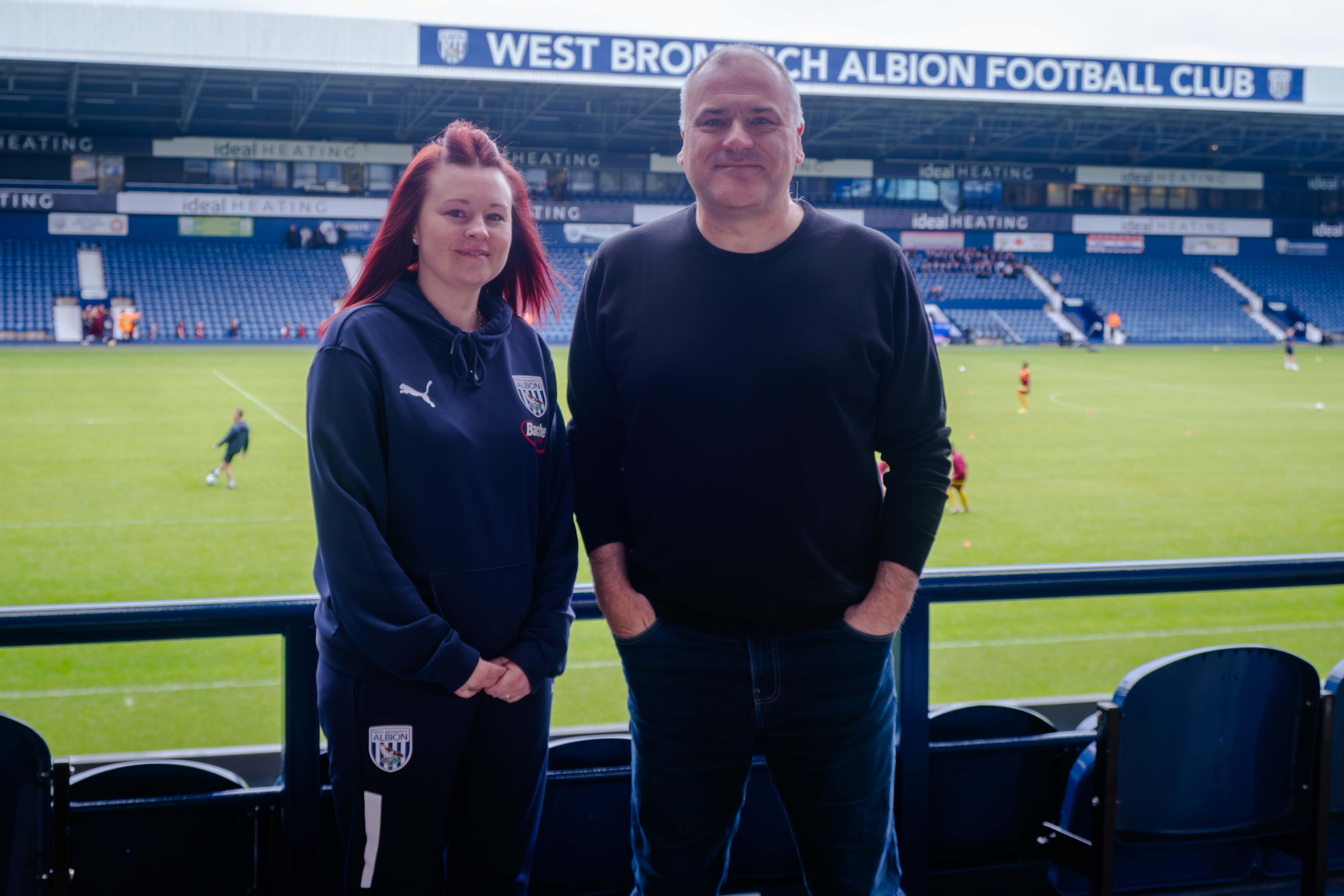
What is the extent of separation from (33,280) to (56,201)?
11.5 feet

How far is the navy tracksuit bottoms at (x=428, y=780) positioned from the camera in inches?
74.5

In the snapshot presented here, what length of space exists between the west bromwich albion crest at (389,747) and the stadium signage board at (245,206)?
40.6 m

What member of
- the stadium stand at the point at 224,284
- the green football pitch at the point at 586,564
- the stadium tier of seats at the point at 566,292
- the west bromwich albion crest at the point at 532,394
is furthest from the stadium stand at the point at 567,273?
the west bromwich albion crest at the point at 532,394

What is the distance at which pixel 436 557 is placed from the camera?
75.9 inches

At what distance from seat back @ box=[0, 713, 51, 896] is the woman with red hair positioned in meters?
0.45

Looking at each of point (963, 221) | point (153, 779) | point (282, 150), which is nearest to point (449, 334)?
point (153, 779)

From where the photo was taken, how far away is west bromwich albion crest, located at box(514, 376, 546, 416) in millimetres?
2109

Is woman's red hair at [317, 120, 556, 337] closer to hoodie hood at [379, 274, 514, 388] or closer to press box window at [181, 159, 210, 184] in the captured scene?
hoodie hood at [379, 274, 514, 388]

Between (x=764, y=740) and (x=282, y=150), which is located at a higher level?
(x=282, y=150)

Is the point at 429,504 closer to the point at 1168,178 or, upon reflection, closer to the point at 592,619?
the point at 592,619

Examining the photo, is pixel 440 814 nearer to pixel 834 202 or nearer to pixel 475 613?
pixel 475 613

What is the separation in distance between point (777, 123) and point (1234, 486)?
14.0 metres

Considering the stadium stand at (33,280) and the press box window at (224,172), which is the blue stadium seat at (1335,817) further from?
the press box window at (224,172)

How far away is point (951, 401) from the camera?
22828 mm
